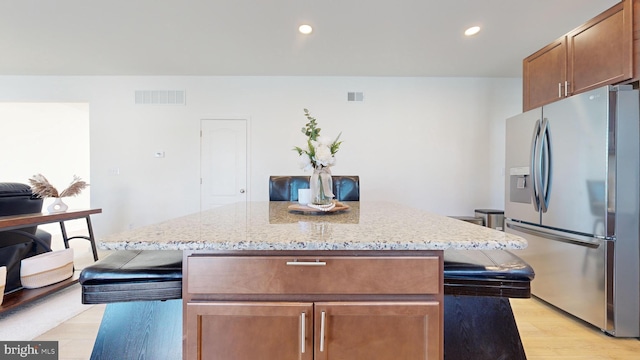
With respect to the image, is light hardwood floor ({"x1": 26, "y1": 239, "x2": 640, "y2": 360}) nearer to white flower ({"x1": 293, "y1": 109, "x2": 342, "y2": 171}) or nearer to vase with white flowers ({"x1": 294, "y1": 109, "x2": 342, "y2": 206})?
vase with white flowers ({"x1": 294, "y1": 109, "x2": 342, "y2": 206})

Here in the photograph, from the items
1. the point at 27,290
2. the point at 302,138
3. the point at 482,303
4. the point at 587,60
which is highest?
the point at 587,60

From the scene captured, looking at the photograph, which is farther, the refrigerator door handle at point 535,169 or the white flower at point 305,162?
the refrigerator door handle at point 535,169

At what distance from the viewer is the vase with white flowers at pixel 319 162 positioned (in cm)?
135

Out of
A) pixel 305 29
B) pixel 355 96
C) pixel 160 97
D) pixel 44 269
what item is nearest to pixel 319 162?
pixel 305 29

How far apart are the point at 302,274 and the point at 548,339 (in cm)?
204

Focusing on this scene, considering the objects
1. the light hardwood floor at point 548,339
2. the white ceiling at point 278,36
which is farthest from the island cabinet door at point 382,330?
the white ceiling at point 278,36

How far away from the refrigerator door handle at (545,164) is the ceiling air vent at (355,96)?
7.53ft

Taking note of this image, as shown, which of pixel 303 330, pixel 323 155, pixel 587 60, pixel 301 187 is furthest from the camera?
pixel 301 187

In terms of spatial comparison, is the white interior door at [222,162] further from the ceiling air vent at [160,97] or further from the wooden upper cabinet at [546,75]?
the wooden upper cabinet at [546,75]

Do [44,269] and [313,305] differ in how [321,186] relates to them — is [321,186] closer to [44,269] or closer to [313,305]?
[313,305]

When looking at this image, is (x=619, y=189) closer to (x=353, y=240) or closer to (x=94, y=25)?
(x=353, y=240)

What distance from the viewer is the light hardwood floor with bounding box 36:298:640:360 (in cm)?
159

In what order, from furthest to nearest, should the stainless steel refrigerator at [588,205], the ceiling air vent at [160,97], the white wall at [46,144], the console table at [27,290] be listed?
the white wall at [46,144], the ceiling air vent at [160,97], the console table at [27,290], the stainless steel refrigerator at [588,205]

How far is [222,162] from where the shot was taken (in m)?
3.90
